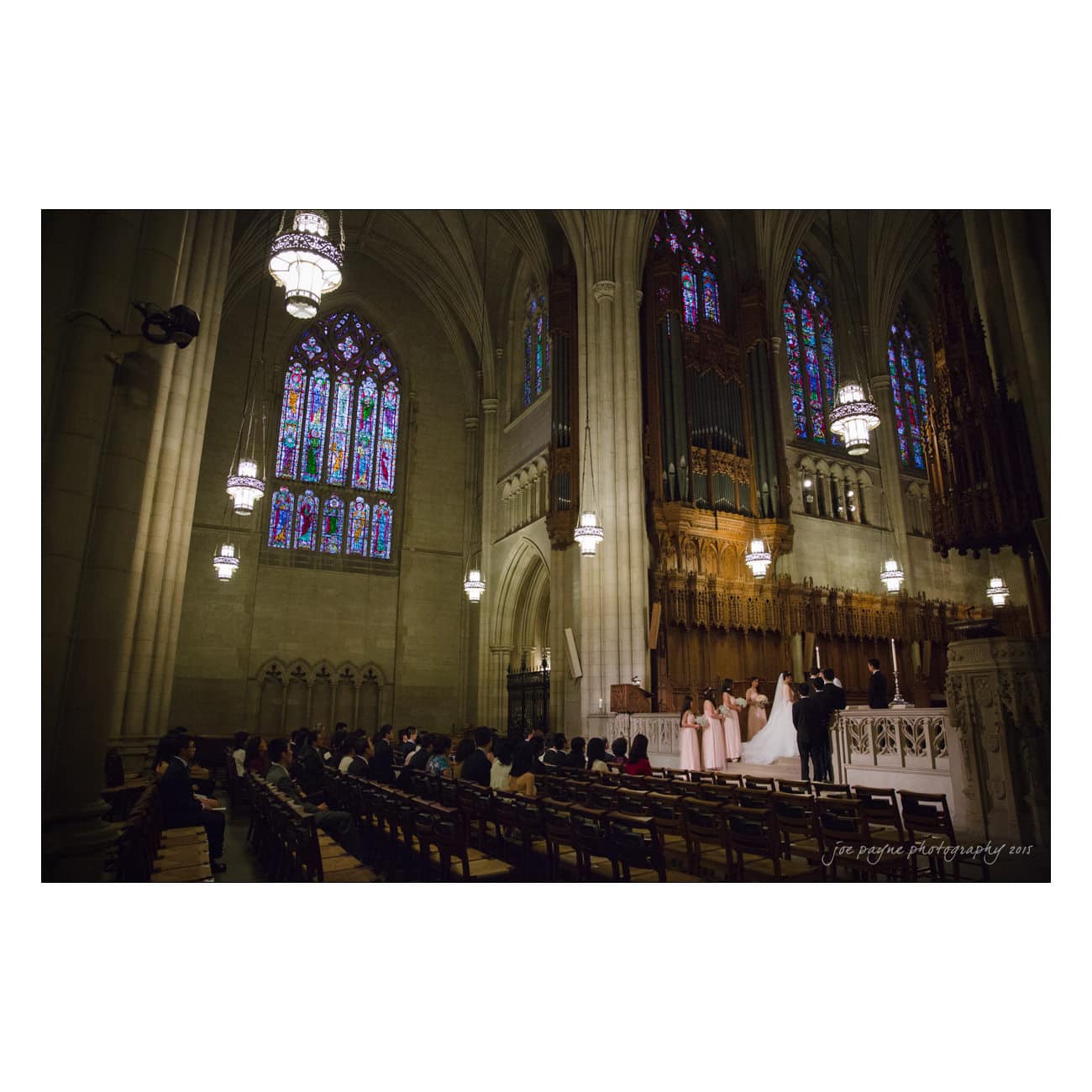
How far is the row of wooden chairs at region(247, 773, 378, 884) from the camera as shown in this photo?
4363mm

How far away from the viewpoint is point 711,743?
1123 cm

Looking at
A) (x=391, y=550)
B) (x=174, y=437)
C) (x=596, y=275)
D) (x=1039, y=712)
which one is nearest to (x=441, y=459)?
(x=391, y=550)

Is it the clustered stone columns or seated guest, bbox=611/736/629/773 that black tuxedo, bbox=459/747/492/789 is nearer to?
seated guest, bbox=611/736/629/773

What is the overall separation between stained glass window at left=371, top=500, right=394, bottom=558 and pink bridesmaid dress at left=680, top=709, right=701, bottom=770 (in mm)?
14191

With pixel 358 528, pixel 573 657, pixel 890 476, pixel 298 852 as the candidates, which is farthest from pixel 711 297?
pixel 298 852

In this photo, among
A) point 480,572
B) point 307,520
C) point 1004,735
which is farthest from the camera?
point 307,520

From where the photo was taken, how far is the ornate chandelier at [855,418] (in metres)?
9.84

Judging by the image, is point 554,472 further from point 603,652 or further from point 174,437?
point 174,437

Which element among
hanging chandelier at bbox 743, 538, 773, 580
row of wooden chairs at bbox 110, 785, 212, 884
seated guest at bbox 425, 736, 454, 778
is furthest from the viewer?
hanging chandelier at bbox 743, 538, 773, 580

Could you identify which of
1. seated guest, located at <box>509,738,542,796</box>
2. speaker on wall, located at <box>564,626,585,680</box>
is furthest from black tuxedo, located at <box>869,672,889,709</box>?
speaker on wall, located at <box>564,626,585,680</box>

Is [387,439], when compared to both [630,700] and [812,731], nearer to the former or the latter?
[630,700]

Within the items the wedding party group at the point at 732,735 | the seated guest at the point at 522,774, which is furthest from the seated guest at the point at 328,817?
the wedding party group at the point at 732,735

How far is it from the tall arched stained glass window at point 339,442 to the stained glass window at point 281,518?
0.08 ft

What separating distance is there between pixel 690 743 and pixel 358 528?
14897mm
